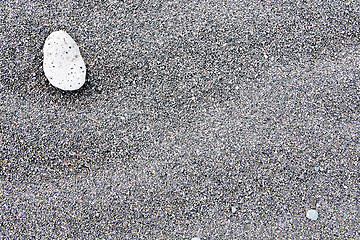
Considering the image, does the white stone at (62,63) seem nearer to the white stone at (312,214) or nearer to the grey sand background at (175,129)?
the grey sand background at (175,129)

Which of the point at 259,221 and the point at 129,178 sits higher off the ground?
the point at 129,178

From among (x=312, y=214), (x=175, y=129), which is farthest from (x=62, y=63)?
(x=312, y=214)

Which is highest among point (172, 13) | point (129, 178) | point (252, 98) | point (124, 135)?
point (172, 13)

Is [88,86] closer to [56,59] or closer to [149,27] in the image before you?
[56,59]

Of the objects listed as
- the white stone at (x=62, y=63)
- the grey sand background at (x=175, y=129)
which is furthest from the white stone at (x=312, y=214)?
the white stone at (x=62, y=63)

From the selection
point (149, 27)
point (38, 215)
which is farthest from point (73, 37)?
point (38, 215)

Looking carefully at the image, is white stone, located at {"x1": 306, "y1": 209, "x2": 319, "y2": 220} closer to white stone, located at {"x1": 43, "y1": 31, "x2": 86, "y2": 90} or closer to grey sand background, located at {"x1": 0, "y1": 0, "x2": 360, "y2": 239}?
grey sand background, located at {"x1": 0, "y1": 0, "x2": 360, "y2": 239}
